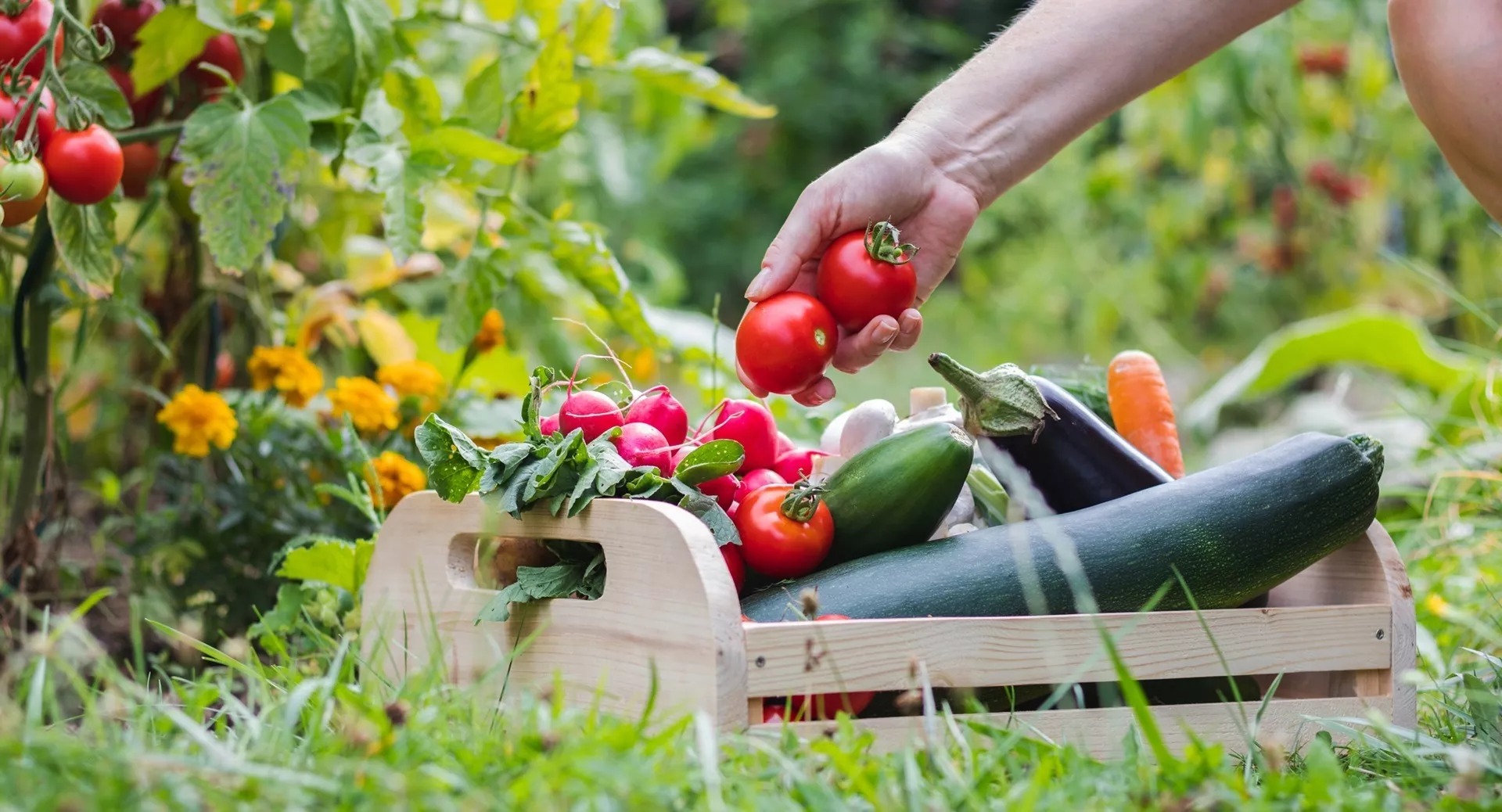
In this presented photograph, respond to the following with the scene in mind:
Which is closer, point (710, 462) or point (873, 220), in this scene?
point (710, 462)

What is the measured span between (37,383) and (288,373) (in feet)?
1.33

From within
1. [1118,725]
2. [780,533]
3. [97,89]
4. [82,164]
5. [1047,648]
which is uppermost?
[97,89]

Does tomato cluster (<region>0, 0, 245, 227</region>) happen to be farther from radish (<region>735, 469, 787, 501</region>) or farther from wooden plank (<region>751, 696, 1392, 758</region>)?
wooden plank (<region>751, 696, 1392, 758</region>)

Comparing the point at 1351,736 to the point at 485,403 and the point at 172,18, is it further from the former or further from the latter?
the point at 172,18

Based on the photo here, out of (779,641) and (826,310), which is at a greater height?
(826,310)

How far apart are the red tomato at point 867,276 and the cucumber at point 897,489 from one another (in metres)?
0.18

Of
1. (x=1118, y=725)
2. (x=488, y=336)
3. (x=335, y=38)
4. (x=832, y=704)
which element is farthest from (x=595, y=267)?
(x=1118, y=725)

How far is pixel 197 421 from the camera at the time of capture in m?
2.05

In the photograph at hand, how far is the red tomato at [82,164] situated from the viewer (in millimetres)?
1548

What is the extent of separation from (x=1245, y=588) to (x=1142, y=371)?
435mm

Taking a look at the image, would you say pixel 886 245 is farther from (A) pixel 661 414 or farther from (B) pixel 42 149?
(B) pixel 42 149

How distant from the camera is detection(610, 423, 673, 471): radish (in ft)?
4.87

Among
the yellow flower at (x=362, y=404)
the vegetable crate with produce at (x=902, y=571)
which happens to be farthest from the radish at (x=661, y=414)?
the yellow flower at (x=362, y=404)

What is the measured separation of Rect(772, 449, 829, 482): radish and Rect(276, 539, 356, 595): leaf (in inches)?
23.5
